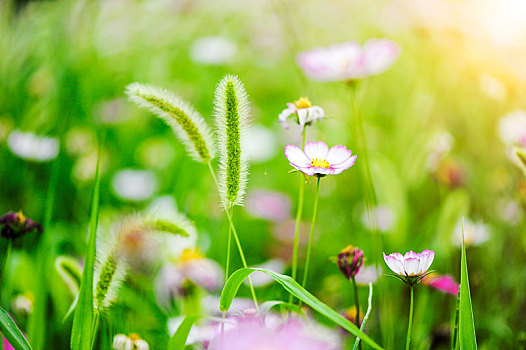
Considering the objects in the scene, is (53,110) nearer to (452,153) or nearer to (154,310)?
(154,310)

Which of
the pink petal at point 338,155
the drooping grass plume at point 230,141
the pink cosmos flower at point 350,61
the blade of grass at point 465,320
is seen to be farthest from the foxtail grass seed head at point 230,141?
the pink cosmos flower at point 350,61

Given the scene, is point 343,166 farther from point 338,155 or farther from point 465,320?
point 465,320

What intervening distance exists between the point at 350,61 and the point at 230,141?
1.27ft

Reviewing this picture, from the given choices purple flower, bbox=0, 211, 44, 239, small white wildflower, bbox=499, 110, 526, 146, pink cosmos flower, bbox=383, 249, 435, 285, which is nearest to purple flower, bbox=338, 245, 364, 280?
pink cosmos flower, bbox=383, 249, 435, 285

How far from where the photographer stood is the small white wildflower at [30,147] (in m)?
1.14

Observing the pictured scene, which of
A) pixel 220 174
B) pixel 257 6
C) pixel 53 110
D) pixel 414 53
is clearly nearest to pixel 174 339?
pixel 220 174

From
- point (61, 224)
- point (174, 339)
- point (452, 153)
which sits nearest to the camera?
point (174, 339)

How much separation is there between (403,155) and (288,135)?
362mm

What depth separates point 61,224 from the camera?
3.68ft

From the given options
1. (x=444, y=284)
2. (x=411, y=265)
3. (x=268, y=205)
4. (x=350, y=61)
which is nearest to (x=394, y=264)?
(x=411, y=265)

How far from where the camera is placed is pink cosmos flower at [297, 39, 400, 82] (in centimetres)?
79

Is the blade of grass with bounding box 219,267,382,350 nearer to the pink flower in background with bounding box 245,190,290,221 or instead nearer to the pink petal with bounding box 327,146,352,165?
the pink petal with bounding box 327,146,352,165

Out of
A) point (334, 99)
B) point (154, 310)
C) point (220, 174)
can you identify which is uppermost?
point (334, 99)

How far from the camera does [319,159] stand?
550mm
